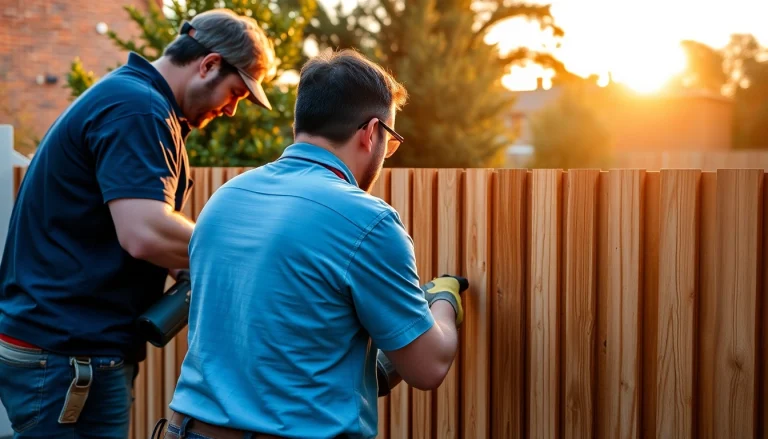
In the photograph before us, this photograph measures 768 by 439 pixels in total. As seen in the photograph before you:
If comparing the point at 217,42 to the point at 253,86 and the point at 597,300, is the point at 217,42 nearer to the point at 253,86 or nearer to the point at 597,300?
the point at 253,86

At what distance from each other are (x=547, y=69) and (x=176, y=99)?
2773cm

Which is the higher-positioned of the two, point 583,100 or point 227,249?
point 583,100

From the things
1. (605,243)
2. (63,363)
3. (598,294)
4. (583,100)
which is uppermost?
(583,100)

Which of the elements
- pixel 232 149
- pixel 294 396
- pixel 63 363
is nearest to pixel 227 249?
pixel 294 396

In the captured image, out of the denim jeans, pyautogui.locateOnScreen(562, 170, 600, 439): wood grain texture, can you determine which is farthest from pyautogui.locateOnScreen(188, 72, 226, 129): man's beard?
pyautogui.locateOnScreen(562, 170, 600, 439): wood grain texture

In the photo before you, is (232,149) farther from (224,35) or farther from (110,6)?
(110,6)

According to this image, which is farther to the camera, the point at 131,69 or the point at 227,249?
the point at 131,69

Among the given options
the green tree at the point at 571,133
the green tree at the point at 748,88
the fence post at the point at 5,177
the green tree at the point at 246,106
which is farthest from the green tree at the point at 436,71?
the green tree at the point at 748,88

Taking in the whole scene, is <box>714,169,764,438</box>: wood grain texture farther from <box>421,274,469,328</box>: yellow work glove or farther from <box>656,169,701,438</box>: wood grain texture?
<box>421,274,469,328</box>: yellow work glove

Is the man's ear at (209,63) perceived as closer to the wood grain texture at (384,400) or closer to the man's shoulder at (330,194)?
the wood grain texture at (384,400)

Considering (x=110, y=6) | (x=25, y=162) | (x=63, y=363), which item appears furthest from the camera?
(x=110, y=6)

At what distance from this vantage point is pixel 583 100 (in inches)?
1156

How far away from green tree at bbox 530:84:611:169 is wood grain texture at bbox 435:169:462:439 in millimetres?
26357

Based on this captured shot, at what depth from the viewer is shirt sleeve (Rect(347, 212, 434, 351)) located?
179 centimetres
